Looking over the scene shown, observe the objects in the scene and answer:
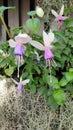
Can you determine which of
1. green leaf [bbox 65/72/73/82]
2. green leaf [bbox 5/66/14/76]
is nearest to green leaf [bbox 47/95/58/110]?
green leaf [bbox 65/72/73/82]

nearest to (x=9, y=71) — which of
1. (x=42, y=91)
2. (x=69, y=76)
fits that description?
(x=42, y=91)

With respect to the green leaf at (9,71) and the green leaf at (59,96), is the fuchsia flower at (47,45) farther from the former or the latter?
the green leaf at (9,71)

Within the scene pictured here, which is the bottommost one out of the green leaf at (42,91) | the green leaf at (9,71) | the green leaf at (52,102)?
the green leaf at (52,102)

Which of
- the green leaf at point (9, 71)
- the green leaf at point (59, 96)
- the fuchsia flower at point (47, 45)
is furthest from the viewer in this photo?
the green leaf at point (9, 71)

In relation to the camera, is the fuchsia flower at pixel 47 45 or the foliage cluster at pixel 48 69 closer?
the fuchsia flower at pixel 47 45

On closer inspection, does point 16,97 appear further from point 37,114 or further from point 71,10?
point 71,10

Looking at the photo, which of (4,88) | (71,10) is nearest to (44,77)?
(4,88)

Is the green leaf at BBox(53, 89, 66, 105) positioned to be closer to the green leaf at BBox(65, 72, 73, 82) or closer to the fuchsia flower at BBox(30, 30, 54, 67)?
the green leaf at BBox(65, 72, 73, 82)

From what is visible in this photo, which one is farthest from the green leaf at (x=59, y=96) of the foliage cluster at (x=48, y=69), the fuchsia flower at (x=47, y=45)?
the fuchsia flower at (x=47, y=45)

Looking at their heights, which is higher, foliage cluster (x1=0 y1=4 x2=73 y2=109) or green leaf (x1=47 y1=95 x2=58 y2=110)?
foliage cluster (x1=0 y1=4 x2=73 y2=109)
